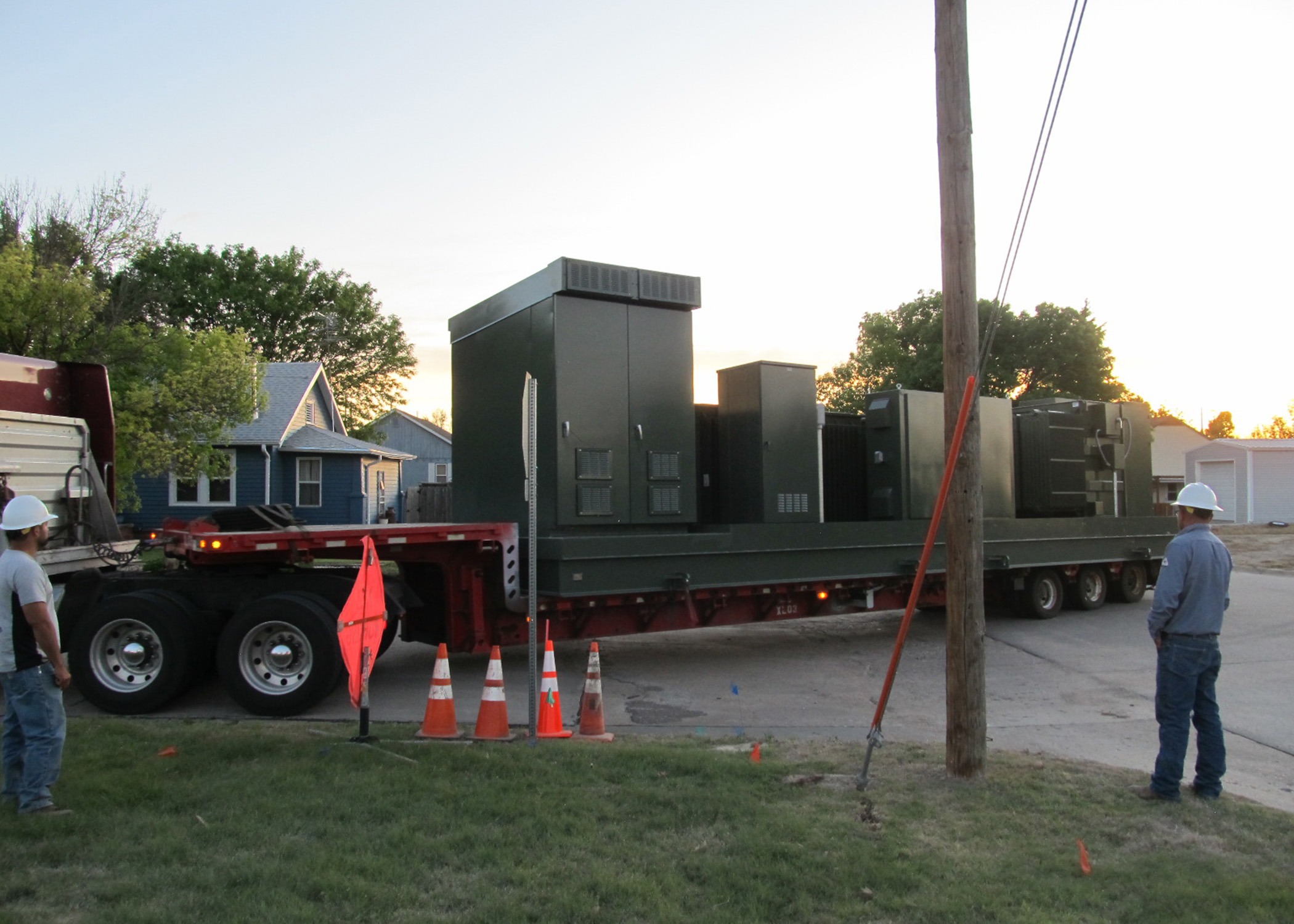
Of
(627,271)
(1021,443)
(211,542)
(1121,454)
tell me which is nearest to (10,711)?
(211,542)

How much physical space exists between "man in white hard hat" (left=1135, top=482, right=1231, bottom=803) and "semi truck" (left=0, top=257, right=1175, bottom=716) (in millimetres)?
4071

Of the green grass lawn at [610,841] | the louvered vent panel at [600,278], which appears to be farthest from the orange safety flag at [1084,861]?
the louvered vent panel at [600,278]

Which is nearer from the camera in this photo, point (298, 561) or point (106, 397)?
point (298, 561)

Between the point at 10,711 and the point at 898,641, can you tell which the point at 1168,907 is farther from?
the point at 10,711

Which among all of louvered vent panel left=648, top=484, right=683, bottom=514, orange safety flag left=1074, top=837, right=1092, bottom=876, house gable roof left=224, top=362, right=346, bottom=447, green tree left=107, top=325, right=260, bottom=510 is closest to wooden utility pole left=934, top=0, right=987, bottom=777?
orange safety flag left=1074, top=837, right=1092, bottom=876

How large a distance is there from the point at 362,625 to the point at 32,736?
198cm

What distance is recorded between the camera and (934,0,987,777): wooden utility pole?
225 inches

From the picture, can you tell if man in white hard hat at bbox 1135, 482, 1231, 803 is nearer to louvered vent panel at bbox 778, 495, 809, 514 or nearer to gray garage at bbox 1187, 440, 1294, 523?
louvered vent panel at bbox 778, 495, 809, 514

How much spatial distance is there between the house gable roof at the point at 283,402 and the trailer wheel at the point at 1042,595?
16.8 m

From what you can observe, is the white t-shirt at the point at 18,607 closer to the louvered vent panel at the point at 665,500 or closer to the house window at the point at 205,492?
the louvered vent panel at the point at 665,500

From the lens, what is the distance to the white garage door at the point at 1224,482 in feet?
127

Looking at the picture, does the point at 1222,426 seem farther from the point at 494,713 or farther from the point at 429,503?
the point at 494,713

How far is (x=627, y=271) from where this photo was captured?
31.8 ft

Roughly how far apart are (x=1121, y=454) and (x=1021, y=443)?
6.85ft
